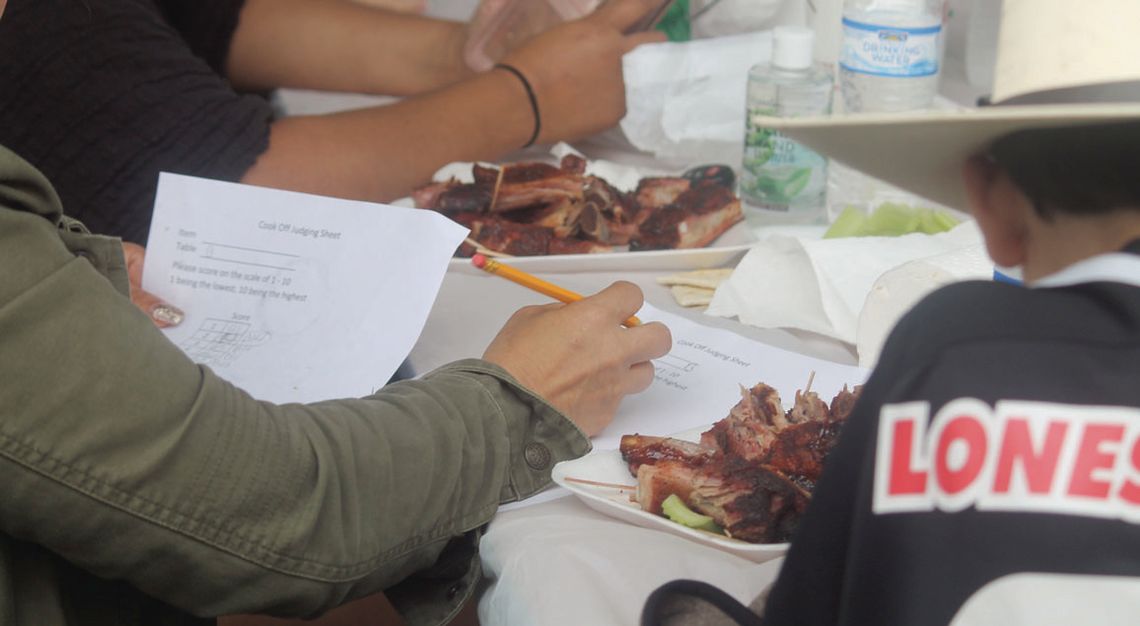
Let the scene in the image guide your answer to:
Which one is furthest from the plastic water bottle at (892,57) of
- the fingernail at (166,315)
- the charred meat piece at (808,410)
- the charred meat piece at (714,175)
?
the fingernail at (166,315)

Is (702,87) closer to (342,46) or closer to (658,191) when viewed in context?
(658,191)

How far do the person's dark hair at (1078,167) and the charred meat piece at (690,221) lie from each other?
30.2 inches

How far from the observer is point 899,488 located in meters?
0.47

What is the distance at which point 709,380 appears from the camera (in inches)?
39.0

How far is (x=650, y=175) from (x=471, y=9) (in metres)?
0.74

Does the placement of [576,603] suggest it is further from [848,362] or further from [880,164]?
[848,362]

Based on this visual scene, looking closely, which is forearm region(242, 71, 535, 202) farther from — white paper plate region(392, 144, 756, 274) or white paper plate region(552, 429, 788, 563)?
white paper plate region(552, 429, 788, 563)

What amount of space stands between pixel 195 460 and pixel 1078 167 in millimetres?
523

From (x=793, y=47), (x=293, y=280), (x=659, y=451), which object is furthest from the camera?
(x=793, y=47)

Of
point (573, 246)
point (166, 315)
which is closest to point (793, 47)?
point (573, 246)

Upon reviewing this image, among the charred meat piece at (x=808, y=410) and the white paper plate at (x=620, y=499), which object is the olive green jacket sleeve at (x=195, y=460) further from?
the charred meat piece at (x=808, y=410)

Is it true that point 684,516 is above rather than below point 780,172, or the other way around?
below

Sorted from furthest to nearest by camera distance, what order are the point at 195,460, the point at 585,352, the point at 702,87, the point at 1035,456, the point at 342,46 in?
the point at 342,46, the point at 702,87, the point at 585,352, the point at 195,460, the point at 1035,456

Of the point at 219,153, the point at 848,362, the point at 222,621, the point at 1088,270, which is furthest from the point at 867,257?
Result: the point at 222,621
